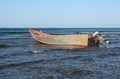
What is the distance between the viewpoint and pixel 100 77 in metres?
13.2

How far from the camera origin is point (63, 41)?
103 feet

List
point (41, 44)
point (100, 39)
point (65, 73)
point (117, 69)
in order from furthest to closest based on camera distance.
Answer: point (41, 44), point (100, 39), point (117, 69), point (65, 73)

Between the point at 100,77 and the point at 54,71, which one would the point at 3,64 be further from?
the point at 100,77

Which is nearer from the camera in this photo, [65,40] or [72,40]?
[72,40]

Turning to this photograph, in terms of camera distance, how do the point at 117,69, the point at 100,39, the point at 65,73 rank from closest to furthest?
the point at 65,73, the point at 117,69, the point at 100,39

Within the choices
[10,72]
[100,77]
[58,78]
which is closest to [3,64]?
[10,72]

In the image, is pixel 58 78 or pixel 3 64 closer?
pixel 58 78

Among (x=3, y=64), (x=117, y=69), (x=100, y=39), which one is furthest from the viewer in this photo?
(x=100, y=39)

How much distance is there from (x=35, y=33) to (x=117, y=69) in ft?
69.1

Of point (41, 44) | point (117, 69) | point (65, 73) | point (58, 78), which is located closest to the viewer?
point (58, 78)

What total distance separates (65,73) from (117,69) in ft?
9.68

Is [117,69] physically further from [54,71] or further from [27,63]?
[27,63]

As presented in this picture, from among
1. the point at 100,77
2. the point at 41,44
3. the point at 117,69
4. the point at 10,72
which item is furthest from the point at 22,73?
the point at 41,44

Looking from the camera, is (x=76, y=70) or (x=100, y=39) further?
(x=100, y=39)
